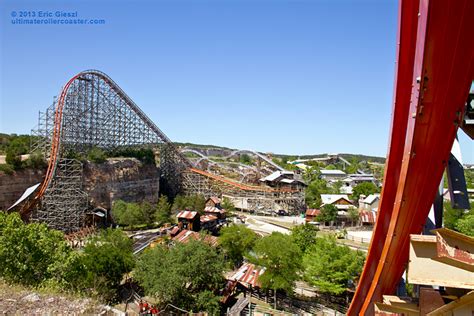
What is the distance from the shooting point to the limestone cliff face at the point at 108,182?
68.3 feet

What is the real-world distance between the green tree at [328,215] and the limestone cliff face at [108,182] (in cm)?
1566

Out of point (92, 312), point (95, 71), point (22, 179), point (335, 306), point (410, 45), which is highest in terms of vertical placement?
point (95, 71)

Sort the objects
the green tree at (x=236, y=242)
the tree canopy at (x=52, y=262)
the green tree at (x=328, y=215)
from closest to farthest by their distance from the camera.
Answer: the tree canopy at (x=52, y=262) → the green tree at (x=236, y=242) → the green tree at (x=328, y=215)

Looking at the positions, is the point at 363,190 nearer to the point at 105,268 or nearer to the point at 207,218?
the point at 207,218

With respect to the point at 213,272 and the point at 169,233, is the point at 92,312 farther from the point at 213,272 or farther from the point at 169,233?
the point at 169,233

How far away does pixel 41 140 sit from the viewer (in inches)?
946

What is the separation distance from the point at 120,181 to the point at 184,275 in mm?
17139

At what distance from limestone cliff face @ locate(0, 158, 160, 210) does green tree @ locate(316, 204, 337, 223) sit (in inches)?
616

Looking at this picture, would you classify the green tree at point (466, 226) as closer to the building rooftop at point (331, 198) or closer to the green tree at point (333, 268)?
the green tree at point (333, 268)

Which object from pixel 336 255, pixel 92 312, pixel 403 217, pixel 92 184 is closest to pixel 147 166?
pixel 92 184

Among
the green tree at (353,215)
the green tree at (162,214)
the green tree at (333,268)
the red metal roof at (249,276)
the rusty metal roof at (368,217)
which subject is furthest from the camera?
the green tree at (353,215)

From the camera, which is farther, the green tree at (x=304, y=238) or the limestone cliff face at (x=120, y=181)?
the limestone cliff face at (x=120, y=181)

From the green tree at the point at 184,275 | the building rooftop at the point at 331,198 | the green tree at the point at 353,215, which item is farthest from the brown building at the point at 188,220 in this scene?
the building rooftop at the point at 331,198

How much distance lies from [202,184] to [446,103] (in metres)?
32.7
